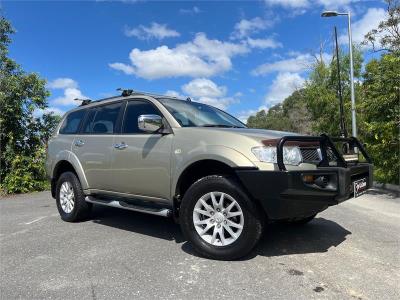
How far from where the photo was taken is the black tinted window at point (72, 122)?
6.73 metres

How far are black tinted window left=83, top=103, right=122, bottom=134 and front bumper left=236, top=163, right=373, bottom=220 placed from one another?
2.42 metres

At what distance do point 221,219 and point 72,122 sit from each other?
11.8 feet

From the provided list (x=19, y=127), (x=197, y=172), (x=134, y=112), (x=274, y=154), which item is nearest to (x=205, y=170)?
(x=197, y=172)

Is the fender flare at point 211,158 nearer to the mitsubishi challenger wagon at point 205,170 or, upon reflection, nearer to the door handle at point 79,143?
the mitsubishi challenger wagon at point 205,170

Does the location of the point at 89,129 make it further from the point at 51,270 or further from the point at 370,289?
the point at 370,289

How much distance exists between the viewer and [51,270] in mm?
4254

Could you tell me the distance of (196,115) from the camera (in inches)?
216

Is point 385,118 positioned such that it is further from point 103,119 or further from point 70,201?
point 70,201

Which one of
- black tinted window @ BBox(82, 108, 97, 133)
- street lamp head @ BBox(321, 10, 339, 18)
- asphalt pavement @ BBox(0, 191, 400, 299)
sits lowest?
asphalt pavement @ BBox(0, 191, 400, 299)

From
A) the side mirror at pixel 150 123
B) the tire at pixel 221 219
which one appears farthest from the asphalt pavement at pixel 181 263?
the side mirror at pixel 150 123

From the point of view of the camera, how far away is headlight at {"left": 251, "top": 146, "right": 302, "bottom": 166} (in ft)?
13.7

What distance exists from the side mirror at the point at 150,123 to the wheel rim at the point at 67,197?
2130mm

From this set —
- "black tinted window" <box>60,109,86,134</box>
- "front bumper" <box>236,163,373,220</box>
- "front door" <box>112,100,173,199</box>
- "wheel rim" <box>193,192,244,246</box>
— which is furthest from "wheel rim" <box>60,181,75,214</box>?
"front bumper" <box>236,163,373,220</box>

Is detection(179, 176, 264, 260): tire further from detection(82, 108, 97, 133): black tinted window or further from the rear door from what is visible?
detection(82, 108, 97, 133): black tinted window
